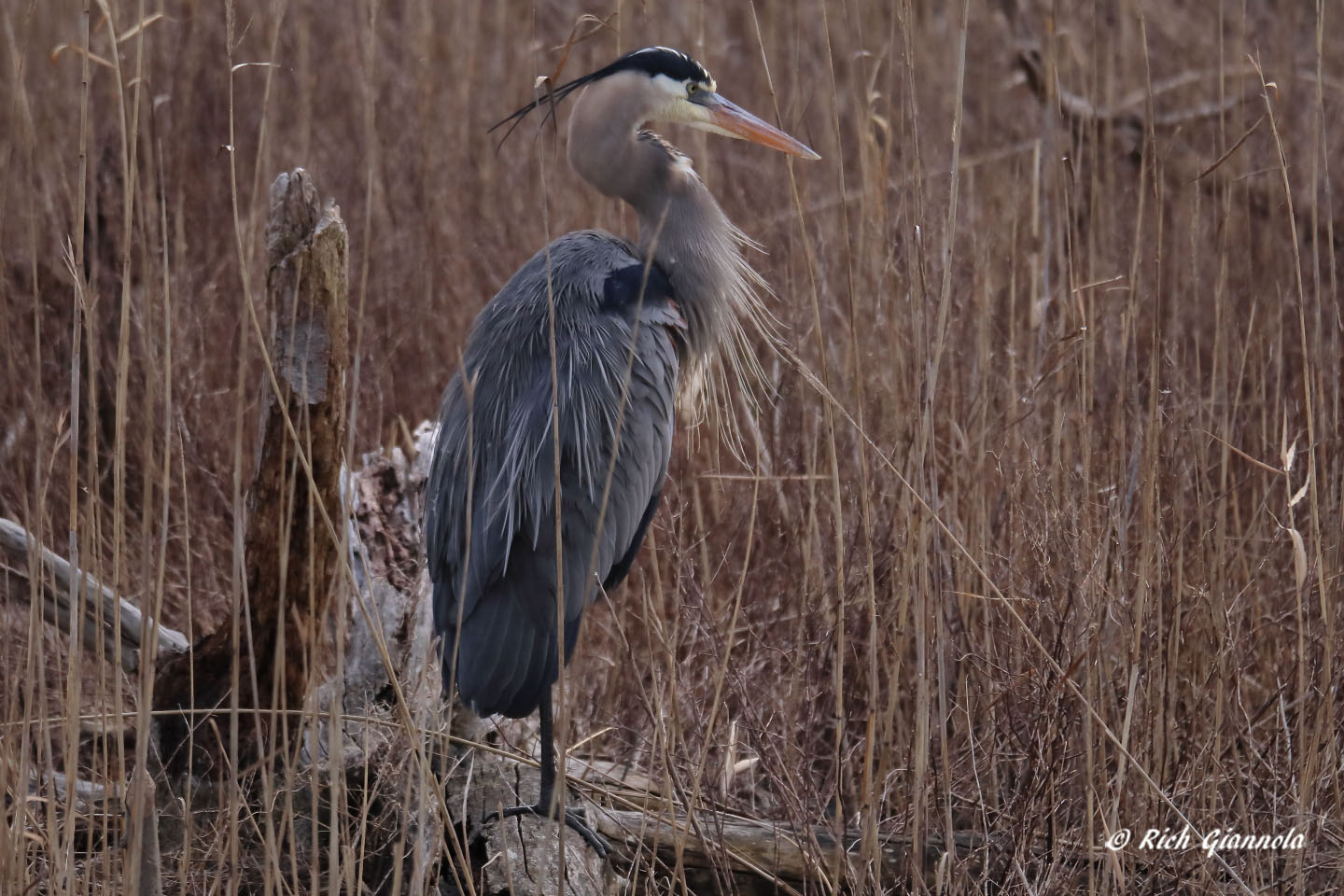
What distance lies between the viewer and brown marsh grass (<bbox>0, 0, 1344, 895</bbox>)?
63.9 inches

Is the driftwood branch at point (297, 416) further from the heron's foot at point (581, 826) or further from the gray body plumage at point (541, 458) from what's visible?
the heron's foot at point (581, 826)

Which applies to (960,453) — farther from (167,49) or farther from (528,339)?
(167,49)

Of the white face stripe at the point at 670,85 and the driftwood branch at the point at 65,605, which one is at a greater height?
the white face stripe at the point at 670,85

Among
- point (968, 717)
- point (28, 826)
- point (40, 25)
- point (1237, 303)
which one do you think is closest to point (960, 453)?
point (968, 717)

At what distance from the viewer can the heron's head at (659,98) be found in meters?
2.39

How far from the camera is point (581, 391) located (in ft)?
7.30

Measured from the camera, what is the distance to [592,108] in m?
2.40

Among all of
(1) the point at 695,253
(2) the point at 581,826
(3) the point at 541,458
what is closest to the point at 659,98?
(1) the point at 695,253

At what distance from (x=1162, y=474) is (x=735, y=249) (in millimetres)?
983

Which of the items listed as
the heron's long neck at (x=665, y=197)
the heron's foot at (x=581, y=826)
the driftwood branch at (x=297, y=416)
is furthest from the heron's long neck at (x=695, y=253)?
the heron's foot at (x=581, y=826)

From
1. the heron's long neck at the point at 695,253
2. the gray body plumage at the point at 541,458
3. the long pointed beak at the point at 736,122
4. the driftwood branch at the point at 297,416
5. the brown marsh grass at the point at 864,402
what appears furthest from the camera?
the heron's long neck at the point at 695,253

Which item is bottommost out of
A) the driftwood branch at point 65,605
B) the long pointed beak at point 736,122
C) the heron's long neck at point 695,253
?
the driftwood branch at point 65,605

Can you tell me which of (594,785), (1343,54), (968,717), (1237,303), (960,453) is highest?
(1343,54)

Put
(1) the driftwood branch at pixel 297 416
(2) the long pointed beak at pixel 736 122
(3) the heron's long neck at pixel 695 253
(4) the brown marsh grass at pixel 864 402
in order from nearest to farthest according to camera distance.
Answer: (4) the brown marsh grass at pixel 864 402 < (1) the driftwood branch at pixel 297 416 < (2) the long pointed beak at pixel 736 122 < (3) the heron's long neck at pixel 695 253
